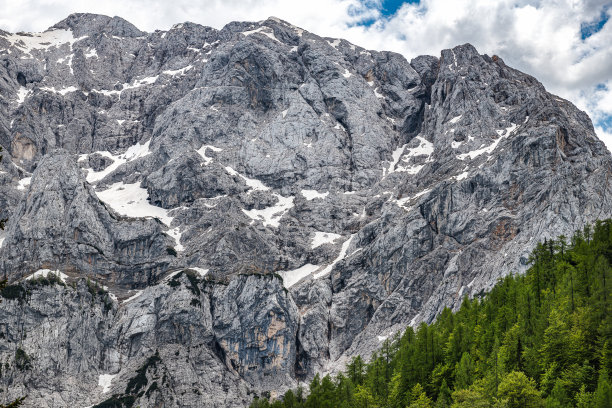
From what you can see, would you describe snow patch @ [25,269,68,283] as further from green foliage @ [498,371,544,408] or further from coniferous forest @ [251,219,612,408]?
green foliage @ [498,371,544,408]

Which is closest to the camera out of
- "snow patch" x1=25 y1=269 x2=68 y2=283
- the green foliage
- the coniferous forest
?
the green foliage

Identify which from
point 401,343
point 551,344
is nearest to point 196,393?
point 401,343

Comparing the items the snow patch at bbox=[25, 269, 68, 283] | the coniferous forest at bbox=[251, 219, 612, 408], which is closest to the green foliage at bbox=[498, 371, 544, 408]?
the coniferous forest at bbox=[251, 219, 612, 408]

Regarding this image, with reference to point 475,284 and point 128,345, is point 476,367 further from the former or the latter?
point 128,345

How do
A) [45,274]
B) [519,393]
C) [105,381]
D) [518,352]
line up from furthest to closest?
[45,274] < [105,381] < [518,352] < [519,393]

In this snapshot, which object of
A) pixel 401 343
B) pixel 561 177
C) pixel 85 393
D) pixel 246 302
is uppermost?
pixel 561 177

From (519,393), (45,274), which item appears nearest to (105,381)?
(45,274)

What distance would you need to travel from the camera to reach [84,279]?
199875mm

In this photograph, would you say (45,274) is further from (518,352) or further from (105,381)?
(518,352)

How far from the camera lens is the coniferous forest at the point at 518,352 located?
59625 mm

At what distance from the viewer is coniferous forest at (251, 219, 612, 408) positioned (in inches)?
2347

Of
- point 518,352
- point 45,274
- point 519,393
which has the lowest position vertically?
point 519,393

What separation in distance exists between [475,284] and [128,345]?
92.2 metres

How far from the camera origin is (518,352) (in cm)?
7288
